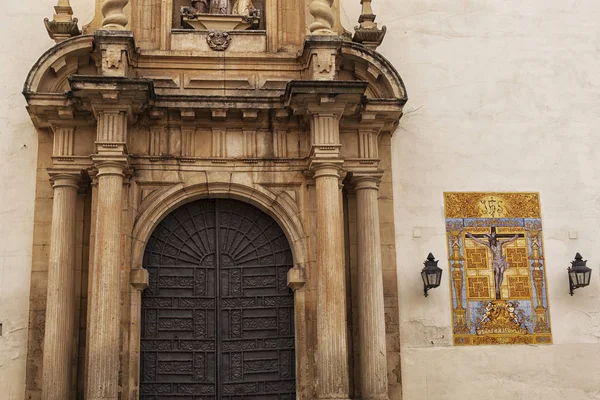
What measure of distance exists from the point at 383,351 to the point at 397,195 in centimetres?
205

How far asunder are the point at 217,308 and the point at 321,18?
3.79 m

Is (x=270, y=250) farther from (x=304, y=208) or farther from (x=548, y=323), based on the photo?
(x=548, y=323)

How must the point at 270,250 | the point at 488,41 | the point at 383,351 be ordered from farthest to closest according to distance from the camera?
the point at 488,41 → the point at 270,250 → the point at 383,351

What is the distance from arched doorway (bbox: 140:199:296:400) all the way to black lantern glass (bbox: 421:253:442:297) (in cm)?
165

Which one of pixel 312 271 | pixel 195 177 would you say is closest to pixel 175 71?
pixel 195 177

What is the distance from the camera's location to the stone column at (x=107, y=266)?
896 cm

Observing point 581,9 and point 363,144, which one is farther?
point 581,9

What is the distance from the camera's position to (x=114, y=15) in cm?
999

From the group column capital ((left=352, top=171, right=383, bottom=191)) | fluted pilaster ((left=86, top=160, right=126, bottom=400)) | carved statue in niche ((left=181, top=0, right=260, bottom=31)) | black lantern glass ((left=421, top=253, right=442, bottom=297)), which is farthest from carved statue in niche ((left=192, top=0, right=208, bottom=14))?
black lantern glass ((left=421, top=253, right=442, bottom=297))

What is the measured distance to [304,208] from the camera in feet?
33.2

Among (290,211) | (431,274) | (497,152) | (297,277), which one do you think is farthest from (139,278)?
(497,152)

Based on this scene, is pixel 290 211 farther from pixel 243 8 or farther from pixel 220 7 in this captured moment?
pixel 220 7

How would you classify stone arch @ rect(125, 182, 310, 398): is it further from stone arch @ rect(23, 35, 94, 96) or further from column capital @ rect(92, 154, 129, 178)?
stone arch @ rect(23, 35, 94, 96)

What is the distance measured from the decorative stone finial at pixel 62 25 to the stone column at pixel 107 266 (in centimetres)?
140
